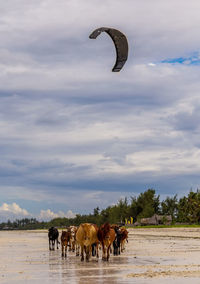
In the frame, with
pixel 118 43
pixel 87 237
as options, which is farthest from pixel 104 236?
pixel 118 43

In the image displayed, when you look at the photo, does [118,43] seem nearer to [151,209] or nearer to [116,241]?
[116,241]

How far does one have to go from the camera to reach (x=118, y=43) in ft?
32.3

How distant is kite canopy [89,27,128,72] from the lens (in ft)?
32.0

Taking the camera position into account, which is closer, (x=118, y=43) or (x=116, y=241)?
(x=118, y=43)

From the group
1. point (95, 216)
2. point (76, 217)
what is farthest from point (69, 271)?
point (76, 217)

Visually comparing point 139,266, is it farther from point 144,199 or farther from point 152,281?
point 144,199

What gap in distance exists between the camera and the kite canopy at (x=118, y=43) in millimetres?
9750

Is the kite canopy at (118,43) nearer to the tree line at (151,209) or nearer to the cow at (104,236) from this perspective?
the cow at (104,236)

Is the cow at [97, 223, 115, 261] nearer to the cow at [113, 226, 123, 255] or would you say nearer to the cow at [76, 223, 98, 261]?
the cow at [76, 223, 98, 261]

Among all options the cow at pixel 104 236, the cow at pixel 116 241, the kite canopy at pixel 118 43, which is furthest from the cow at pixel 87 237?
the kite canopy at pixel 118 43

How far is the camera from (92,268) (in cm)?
1812

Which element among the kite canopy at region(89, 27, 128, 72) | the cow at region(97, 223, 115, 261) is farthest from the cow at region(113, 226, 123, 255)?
the kite canopy at region(89, 27, 128, 72)

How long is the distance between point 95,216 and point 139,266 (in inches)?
5058

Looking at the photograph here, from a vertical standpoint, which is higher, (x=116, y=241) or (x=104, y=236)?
(x=104, y=236)
